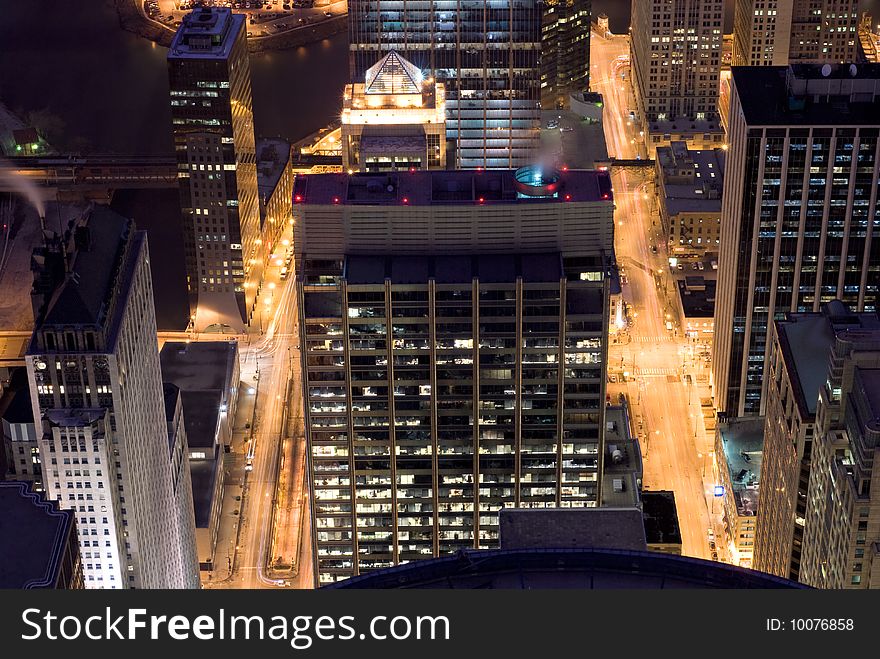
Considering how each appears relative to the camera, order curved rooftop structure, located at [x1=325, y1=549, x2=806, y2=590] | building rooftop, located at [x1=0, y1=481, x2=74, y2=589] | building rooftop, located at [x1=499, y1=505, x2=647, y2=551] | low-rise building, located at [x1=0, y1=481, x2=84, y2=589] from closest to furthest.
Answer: curved rooftop structure, located at [x1=325, y1=549, x2=806, y2=590], building rooftop, located at [x1=0, y1=481, x2=74, y2=589], low-rise building, located at [x1=0, y1=481, x2=84, y2=589], building rooftop, located at [x1=499, y1=505, x2=647, y2=551]

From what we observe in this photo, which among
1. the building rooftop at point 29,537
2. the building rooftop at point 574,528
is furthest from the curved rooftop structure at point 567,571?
the building rooftop at point 29,537

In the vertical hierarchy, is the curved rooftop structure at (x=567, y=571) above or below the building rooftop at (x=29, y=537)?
above

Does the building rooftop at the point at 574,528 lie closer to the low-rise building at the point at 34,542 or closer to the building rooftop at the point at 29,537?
the low-rise building at the point at 34,542

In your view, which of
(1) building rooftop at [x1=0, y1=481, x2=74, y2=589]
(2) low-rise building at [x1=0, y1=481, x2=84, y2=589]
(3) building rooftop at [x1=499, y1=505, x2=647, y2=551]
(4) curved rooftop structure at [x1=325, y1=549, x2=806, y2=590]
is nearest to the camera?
(4) curved rooftop structure at [x1=325, y1=549, x2=806, y2=590]

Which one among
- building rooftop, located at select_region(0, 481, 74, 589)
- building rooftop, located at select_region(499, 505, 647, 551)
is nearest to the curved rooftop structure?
building rooftop, located at select_region(499, 505, 647, 551)

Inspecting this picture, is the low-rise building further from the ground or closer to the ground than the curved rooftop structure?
closer to the ground

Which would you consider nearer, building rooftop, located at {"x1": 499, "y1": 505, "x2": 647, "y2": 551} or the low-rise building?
the low-rise building

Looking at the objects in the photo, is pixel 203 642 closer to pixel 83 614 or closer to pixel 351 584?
pixel 83 614

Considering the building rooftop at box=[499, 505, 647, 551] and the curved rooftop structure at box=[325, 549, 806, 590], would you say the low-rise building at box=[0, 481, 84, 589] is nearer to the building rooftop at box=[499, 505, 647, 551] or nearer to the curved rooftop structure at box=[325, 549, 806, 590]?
the building rooftop at box=[499, 505, 647, 551]
